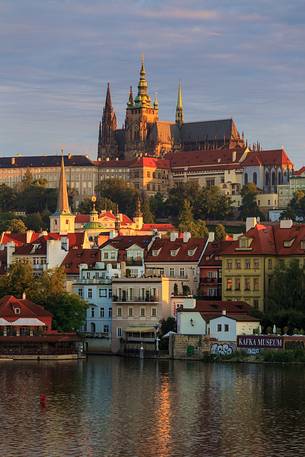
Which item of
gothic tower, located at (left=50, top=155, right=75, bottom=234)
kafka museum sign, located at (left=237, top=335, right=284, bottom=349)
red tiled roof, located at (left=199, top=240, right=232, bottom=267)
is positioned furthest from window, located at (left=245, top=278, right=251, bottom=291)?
gothic tower, located at (left=50, top=155, right=75, bottom=234)

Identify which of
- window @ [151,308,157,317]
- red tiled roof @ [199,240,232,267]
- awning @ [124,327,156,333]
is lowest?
awning @ [124,327,156,333]

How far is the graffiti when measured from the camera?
310 feet

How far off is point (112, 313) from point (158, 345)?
6972 mm

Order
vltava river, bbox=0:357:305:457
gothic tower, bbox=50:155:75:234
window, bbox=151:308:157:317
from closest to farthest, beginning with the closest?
vltava river, bbox=0:357:305:457 → window, bbox=151:308:157:317 → gothic tower, bbox=50:155:75:234

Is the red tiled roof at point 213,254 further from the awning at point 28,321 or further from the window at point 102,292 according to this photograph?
the awning at point 28,321

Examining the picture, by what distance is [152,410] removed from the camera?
67875mm

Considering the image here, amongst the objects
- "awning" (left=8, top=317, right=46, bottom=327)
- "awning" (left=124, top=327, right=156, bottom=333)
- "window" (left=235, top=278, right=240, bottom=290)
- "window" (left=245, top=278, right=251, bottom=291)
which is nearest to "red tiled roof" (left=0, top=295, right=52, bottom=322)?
"awning" (left=8, top=317, right=46, bottom=327)

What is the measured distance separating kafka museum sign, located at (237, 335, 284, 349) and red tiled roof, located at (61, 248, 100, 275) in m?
24.4

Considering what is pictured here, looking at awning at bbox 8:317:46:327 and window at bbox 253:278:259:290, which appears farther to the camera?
window at bbox 253:278:259:290

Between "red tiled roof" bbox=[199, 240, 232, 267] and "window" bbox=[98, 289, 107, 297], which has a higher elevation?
"red tiled roof" bbox=[199, 240, 232, 267]

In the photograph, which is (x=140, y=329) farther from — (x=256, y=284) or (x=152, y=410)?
(x=152, y=410)

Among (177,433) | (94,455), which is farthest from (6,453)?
(177,433)

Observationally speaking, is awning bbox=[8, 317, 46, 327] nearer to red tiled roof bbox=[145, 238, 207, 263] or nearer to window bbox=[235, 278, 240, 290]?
window bbox=[235, 278, 240, 290]

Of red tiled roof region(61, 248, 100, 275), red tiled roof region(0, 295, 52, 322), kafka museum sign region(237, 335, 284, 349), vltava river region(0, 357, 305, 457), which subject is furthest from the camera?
red tiled roof region(61, 248, 100, 275)
